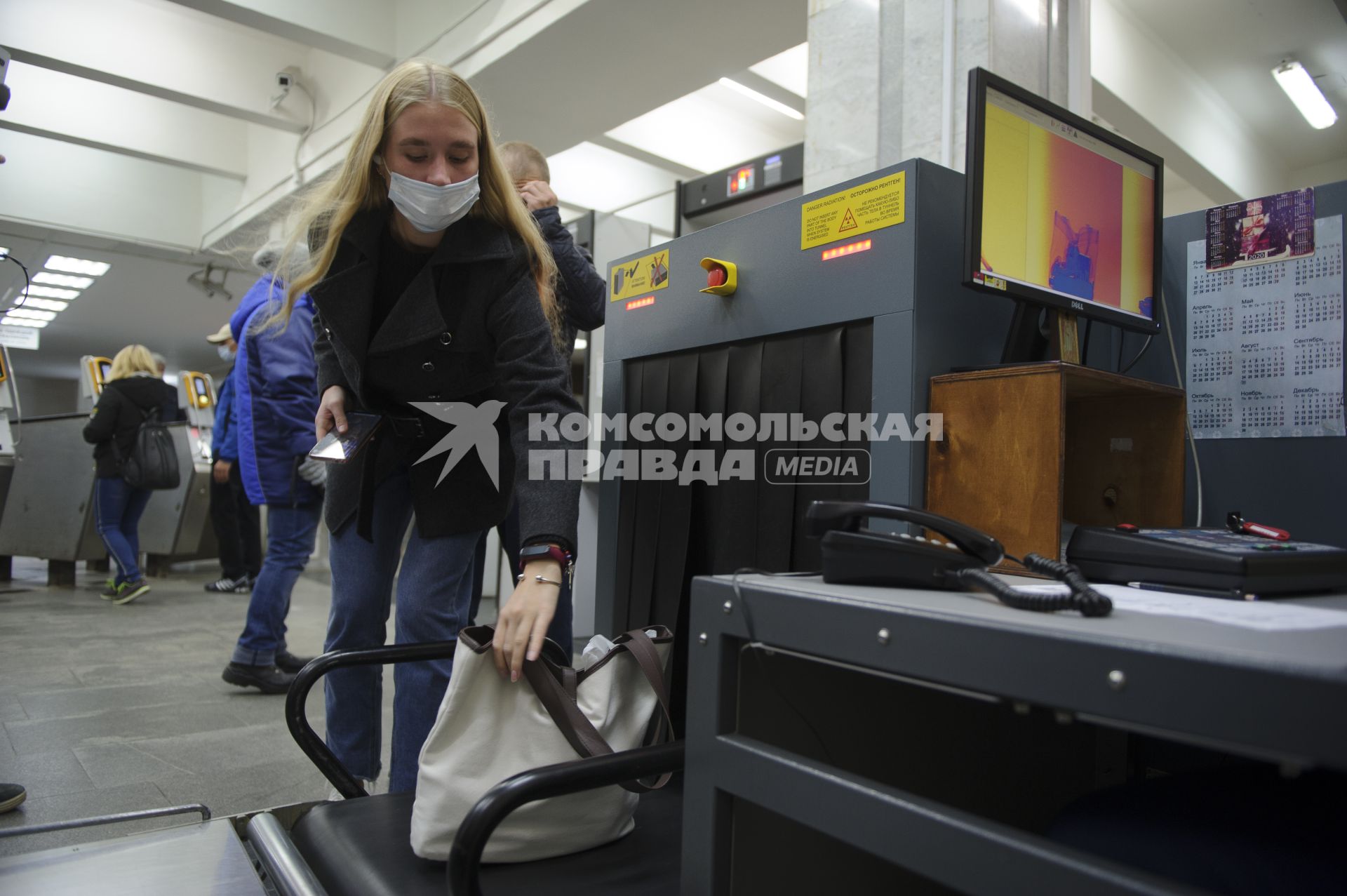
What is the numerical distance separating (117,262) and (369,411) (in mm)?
7838

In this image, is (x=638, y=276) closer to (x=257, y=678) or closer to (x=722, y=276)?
(x=722, y=276)

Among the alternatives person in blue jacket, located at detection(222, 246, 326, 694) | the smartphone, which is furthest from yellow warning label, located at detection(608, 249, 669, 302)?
person in blue jacket, located at detection(222, 246, 326, 694)

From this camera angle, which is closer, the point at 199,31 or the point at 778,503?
the point at 778,503

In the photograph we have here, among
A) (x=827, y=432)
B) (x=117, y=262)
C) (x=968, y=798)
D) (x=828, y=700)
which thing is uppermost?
(x=117, y=262)

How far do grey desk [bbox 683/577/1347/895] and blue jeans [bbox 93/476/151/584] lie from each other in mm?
4777

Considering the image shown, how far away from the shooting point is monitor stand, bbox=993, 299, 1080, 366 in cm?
Result: 106

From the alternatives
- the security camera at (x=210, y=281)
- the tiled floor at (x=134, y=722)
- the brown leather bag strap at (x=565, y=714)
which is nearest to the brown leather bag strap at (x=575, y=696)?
the brown leather bag strap at (x=565, y=714)

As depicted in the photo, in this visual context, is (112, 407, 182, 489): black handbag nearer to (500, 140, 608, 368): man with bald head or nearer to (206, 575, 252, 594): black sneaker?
(206, 575, 252, 594): black sneaker

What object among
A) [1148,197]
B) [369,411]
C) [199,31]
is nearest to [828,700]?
[369,411]

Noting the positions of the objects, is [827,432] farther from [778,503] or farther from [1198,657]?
[1198,657]

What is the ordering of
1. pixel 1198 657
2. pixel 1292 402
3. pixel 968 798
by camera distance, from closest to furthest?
pixel 1198 657
pixel 968 798
pixel 1292 402

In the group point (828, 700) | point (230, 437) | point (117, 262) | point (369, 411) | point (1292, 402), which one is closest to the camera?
point (828, 700)

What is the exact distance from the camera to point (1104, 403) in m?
1.14

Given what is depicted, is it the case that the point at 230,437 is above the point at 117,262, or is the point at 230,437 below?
below
